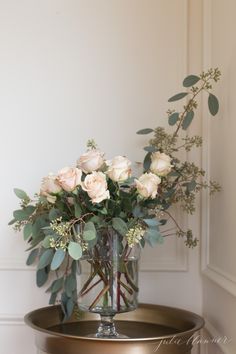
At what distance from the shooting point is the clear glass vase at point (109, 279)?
4.44 feet

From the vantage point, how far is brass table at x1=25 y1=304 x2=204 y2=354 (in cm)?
124

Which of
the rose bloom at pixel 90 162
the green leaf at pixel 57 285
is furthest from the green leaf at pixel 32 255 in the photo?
the rose bloom at pixel 90 162

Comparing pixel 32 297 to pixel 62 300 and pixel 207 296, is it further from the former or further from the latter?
pixel 207 296

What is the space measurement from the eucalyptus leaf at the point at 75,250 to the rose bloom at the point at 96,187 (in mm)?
119

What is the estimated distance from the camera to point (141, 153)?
1777 mm

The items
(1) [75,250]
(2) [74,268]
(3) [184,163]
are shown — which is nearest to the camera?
(1) [75,250]

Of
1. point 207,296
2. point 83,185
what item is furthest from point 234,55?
point 207,296

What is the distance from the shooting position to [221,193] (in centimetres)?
157

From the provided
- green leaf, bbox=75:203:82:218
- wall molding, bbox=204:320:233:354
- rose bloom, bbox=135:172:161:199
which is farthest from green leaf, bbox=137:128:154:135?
wall molding, bbox=204:320:233:354

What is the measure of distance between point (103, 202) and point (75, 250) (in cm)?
17

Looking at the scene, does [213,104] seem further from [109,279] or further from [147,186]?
[109,279]

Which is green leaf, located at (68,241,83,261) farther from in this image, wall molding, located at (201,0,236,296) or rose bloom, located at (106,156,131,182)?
wall molding, located at (201,0,236,296)

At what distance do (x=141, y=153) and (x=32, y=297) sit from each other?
64 cm

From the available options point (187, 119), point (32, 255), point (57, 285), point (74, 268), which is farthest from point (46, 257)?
point (187, 119)
